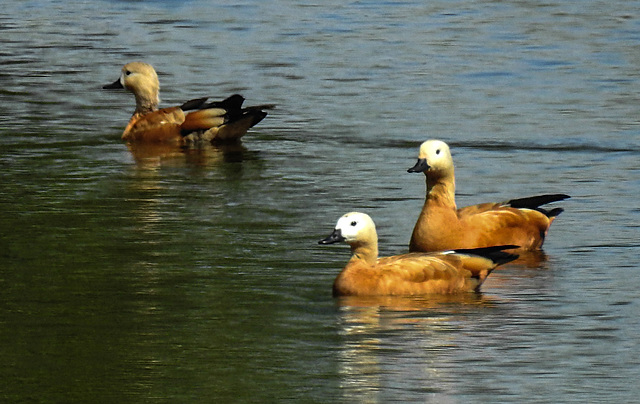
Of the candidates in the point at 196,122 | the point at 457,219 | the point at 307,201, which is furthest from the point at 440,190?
the point at 196,122

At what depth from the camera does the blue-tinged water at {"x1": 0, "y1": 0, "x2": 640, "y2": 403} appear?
31.8 ft

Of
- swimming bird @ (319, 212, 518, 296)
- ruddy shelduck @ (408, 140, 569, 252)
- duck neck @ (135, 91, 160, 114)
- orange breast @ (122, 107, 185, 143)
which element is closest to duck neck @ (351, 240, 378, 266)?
swimming bird @ (319, 212, 518, 296)

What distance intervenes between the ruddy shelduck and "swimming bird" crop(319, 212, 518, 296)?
3.14 feet

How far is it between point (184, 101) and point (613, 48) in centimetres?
677

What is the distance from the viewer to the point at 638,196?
48.1ft

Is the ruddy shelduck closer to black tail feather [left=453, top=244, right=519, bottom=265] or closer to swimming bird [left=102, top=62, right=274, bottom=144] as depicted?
black tail feather [left=453, top=244, right=519, bottom=265]

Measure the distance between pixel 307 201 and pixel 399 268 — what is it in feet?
10.8

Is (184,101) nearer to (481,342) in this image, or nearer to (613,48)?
(613,48)

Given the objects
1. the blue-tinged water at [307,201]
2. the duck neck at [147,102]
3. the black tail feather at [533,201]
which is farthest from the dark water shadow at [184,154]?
the black tail feather at [533,201]

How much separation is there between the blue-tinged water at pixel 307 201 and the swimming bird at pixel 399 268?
13cm

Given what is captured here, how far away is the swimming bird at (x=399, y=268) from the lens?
447 inches

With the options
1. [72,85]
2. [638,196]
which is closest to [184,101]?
[72,85]

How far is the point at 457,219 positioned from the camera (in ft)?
42.3

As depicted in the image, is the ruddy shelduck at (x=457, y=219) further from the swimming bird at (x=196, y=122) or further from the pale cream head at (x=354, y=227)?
the swimming bird at (x=196, y=122)
